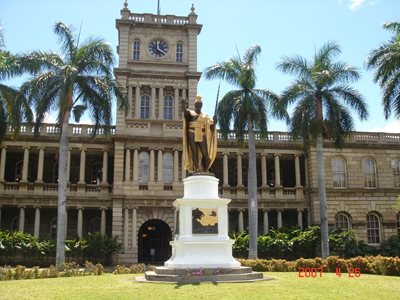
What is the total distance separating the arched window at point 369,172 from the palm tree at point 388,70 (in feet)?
41.8

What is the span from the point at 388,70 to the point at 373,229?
52.6ft

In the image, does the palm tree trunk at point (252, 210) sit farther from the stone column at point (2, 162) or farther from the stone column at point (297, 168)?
the stone column at point (2, 162)

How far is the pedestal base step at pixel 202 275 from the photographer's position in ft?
45.9

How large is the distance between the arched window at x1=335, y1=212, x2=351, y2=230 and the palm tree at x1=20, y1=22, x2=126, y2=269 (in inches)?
750

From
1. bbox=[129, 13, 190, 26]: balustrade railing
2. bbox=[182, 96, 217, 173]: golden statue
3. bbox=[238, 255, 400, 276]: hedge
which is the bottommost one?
bbox=[238, 255, 400, 276]: hedge

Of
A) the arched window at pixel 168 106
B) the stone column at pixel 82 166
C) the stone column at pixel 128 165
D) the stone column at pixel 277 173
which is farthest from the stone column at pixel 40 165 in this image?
the stone column at pixel 277 173

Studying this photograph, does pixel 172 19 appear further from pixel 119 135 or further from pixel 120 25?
pixel 119 135

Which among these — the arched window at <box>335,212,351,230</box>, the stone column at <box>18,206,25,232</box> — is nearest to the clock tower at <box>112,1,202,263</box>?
the stone column at <box>18,206,25,232</box>

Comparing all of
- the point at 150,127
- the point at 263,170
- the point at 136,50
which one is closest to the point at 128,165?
the point at 150,127

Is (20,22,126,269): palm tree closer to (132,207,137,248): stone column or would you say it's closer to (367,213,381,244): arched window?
(132,207,137,248): stone column

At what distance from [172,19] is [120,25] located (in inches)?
162

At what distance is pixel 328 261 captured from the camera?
65.2 feet

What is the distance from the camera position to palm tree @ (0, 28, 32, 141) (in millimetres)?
23312

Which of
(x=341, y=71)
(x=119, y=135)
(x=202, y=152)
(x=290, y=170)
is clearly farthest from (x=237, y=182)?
(x=202, y=152)
